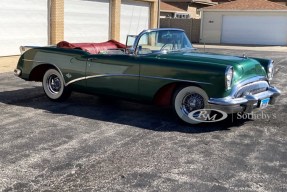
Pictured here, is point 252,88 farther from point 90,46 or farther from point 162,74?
point 90,46

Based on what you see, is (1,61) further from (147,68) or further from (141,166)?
(141,166)

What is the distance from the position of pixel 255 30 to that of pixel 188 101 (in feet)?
89.2

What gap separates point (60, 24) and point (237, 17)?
18.6m

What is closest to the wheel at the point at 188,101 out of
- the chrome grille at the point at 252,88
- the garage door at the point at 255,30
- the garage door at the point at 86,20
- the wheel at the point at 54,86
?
the chrome grille at the point at 252,88

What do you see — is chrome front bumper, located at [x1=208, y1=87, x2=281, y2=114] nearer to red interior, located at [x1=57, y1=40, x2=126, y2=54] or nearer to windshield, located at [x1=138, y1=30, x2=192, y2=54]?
windshield, located at [x1=138, y1=30, x2=192, y2=54]

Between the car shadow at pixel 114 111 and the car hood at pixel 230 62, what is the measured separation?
33.0 inches

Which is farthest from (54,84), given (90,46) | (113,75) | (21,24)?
(21,24)

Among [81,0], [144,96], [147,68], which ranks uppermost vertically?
[81,0]

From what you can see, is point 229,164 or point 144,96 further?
point 144,96

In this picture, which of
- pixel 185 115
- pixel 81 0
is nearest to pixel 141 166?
pixel 185 115

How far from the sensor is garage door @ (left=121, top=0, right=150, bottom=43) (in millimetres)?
22578

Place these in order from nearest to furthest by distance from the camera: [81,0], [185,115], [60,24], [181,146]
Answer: [181,146]
[185,115]
[60,24]
[81,0]

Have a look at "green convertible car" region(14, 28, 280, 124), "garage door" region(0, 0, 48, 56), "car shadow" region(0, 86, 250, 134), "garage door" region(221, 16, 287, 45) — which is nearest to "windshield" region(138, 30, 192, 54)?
"green convertible car" region(14, 28, 280, 124)

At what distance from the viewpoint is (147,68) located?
6.76 m
